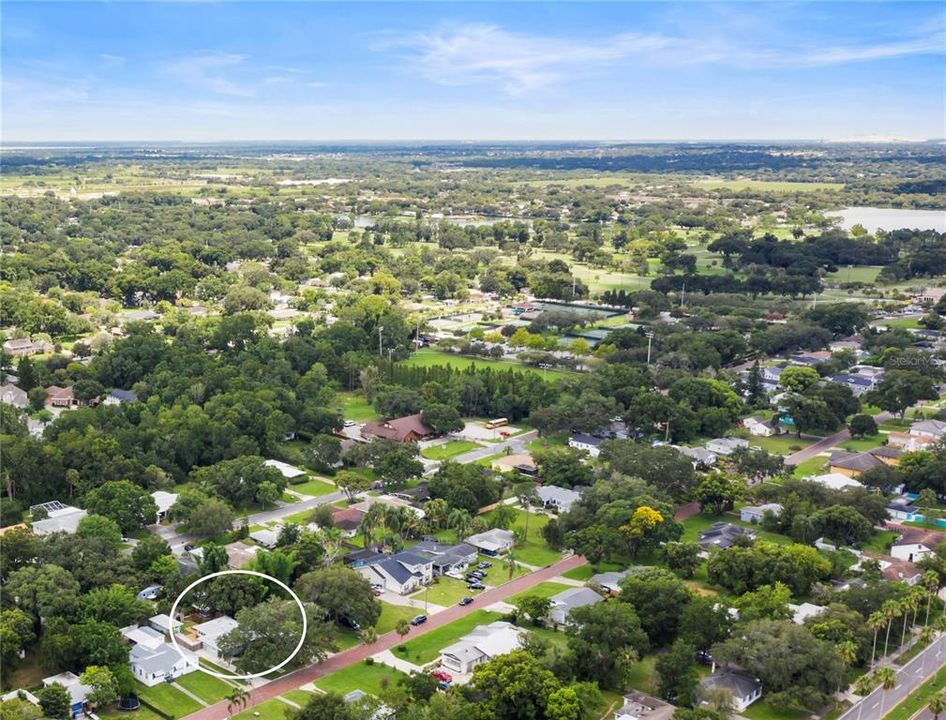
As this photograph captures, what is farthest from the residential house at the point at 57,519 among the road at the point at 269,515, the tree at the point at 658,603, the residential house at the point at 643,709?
the residential house at the point at 643,709

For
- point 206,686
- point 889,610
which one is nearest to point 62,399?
point 206,686

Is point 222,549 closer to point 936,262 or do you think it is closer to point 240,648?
point 240,648

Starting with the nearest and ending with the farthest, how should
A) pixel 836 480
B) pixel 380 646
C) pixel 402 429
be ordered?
pixel 380 646 < pixel 836 480 < pixel 402 429

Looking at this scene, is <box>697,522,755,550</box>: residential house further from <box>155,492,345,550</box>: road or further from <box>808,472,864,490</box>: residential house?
<box>155,492,345,550</box>: road

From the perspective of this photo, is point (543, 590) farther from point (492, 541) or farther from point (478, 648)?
point (478, 648)

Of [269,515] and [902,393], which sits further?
[902,393]

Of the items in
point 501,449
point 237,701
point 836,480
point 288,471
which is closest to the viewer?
point 237,701

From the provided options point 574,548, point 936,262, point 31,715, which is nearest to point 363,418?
point 574,548

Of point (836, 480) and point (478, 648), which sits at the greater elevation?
point (836, 480)
